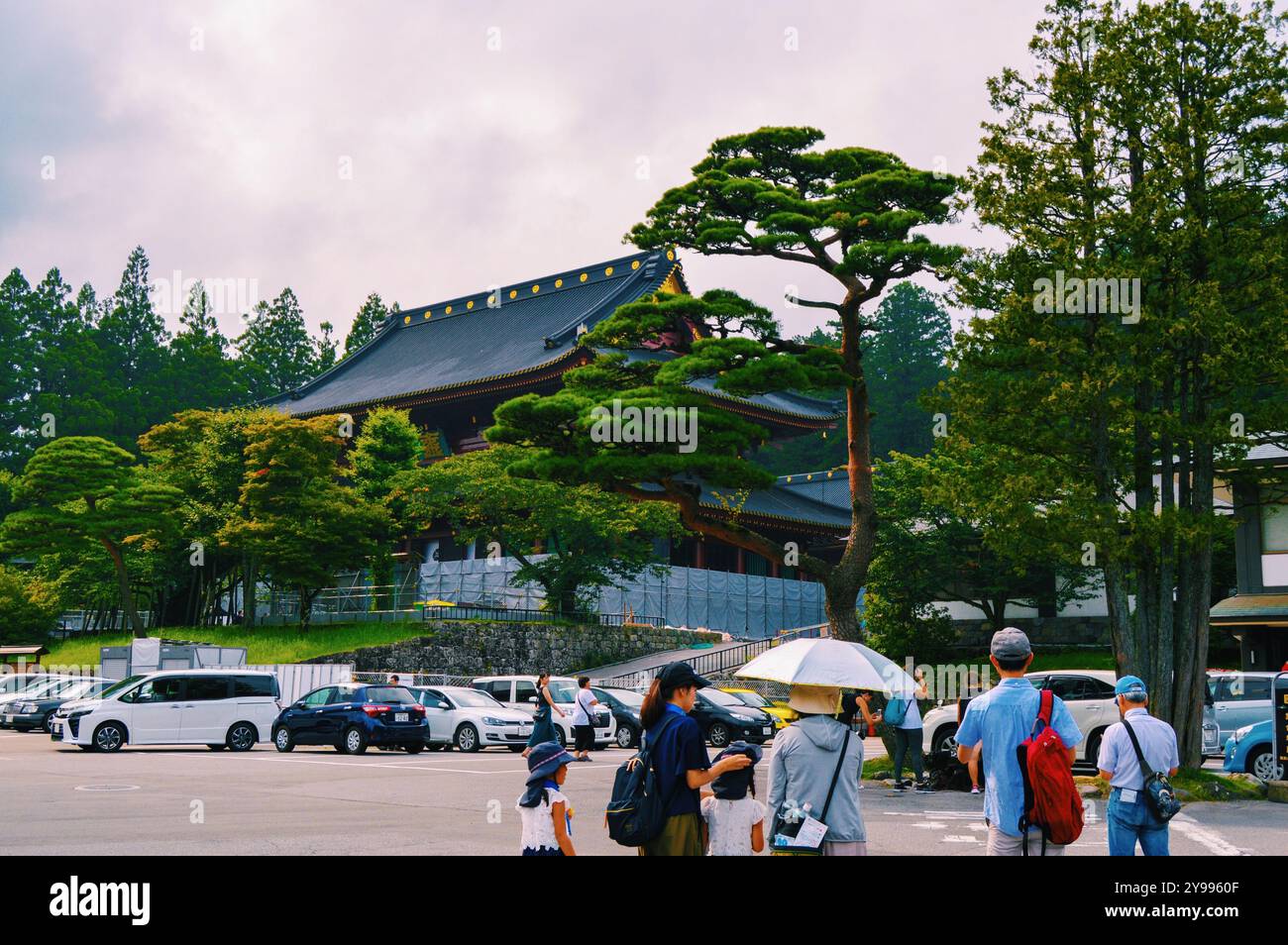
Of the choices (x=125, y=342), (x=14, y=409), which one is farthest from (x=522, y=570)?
(x=125, y=342)

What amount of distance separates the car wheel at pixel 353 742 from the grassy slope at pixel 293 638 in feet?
38.4

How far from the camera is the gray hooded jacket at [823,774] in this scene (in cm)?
673

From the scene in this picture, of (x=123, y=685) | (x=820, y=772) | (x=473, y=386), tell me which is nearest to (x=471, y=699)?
(x=123, y=685)

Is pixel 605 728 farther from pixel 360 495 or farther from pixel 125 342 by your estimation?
pixel 125 342

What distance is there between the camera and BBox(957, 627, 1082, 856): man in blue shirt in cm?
675

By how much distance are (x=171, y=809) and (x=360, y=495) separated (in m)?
28.3

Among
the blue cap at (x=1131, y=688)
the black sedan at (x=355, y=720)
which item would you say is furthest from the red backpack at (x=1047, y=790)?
the black sedan at (x=355, y=720)

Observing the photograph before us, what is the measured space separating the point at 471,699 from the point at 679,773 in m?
22.3

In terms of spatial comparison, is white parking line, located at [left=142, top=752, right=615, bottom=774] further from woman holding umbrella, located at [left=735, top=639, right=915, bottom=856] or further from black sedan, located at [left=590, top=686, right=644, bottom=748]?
woman holding umbrella, located at [left=735, top=639, right=915, bottom=856]

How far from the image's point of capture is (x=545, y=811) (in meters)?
7.16

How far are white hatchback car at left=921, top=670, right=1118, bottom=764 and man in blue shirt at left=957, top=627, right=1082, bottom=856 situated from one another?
1310 cm

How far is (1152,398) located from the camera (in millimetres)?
19797

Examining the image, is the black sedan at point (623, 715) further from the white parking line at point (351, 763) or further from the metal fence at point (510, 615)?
the metal fence at point (510, 615)

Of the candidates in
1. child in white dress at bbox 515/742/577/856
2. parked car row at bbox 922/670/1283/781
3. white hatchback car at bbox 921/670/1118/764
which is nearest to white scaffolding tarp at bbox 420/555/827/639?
parked car row at bbox 922/670/1283/781
